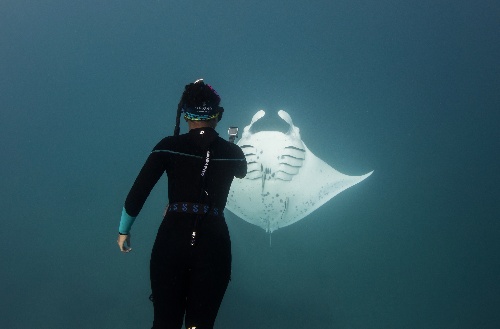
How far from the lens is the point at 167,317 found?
2098 millimetres

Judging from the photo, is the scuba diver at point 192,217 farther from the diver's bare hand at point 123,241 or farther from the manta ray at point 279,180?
the manta ray at point 279,180

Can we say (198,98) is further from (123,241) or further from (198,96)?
(123,241)

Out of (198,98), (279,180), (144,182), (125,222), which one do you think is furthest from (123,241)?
(279,180)

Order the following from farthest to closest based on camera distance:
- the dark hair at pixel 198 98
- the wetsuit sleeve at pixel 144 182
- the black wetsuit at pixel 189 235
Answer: the dark hair at pixel 198 98, the wetsuit sleeve at pixel 144 182, the black wetsuit at pixel 189 235

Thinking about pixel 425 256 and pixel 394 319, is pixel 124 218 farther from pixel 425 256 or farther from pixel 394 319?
pixel 425 256

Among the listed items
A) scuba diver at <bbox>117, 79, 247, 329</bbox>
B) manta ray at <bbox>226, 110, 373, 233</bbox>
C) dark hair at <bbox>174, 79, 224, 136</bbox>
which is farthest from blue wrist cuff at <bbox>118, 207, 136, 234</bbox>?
manta ray at <bbox>226, 110, 373, 233</bbox>

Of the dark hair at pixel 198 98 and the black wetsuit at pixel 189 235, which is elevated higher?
the dark hair at pixel 198 98

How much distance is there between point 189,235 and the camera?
2.13 m

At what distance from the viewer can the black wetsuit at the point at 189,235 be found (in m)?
2.10

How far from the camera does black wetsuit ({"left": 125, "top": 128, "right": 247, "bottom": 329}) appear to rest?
6.89 ft

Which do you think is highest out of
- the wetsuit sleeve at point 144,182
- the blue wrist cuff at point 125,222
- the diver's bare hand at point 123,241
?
the wetsuit sleeve at point 144,182

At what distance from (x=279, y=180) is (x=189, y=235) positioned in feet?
15.9

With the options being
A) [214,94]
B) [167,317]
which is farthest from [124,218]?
[214,94]

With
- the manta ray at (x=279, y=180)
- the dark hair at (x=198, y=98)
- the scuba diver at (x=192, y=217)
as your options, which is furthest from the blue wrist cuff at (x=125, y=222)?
the manta ray at (x=279, y=180)
